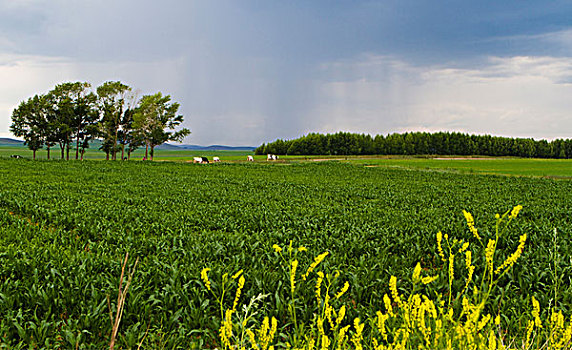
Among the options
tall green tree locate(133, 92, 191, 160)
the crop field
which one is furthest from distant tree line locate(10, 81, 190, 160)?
the crop field

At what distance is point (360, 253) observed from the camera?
8.57m

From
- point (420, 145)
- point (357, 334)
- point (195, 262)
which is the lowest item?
point (195, 262)

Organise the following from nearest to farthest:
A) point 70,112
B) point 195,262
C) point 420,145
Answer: point 195,262 → point 70,112 → point 420,145

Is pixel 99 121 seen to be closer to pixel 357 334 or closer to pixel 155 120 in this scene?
pixel 155 120

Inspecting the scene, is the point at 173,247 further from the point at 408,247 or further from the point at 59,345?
the point at 408,247

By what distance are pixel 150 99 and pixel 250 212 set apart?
200ft

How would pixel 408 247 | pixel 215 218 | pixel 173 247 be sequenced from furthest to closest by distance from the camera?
pixel 215 218, pixel 408 247, pixel 173 247

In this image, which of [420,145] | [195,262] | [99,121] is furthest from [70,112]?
[420,145]

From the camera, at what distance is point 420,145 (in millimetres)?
138750

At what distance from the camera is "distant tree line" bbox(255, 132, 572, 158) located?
13762 centimetres

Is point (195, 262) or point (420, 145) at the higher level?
point (420, 145)

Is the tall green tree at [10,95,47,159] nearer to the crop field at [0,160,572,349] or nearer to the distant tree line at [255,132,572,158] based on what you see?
the crop field at [0,160,572,349]

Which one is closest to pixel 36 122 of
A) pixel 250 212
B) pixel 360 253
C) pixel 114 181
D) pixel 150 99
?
pixel 150 99

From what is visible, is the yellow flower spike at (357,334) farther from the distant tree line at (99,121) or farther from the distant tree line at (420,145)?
the distant tree line at (420,145)
